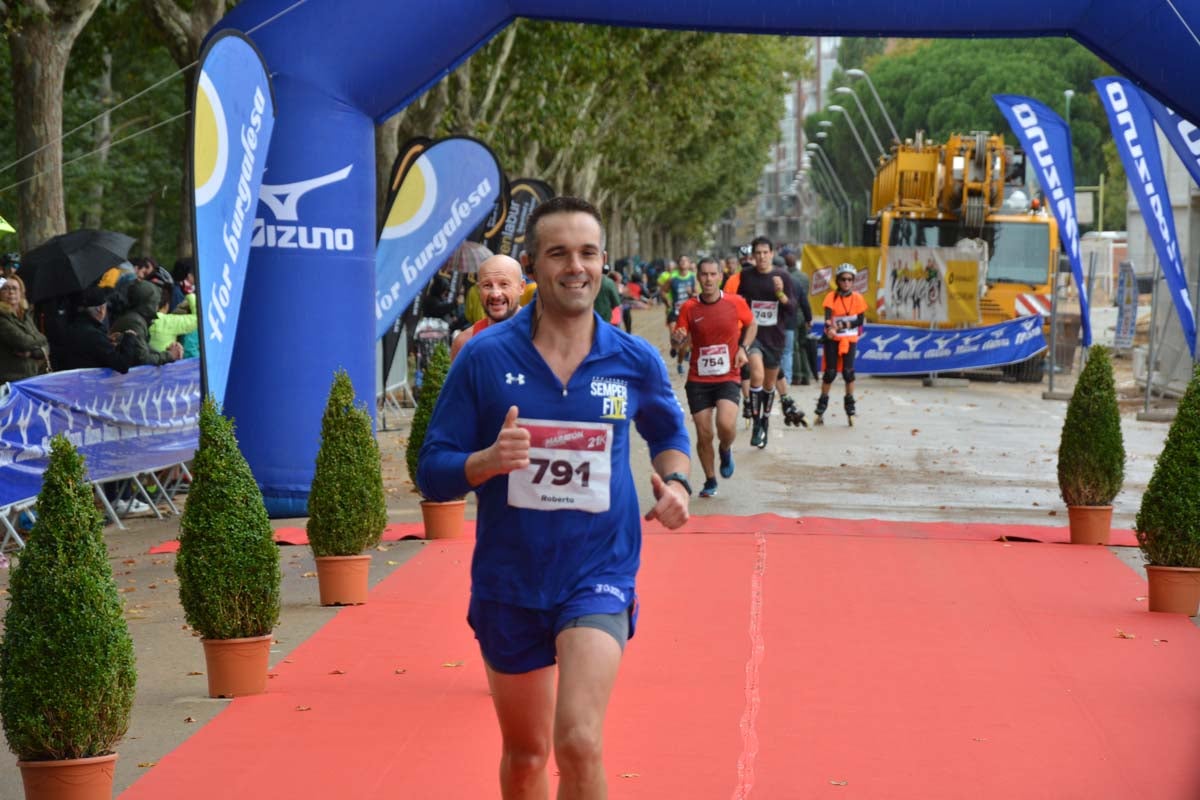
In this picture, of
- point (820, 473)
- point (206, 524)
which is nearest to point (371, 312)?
point (820, 473)

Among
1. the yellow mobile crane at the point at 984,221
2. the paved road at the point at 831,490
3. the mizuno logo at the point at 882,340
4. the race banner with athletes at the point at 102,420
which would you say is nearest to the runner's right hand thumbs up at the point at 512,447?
the paved road at the point at 831,490

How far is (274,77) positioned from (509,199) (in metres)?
10.8

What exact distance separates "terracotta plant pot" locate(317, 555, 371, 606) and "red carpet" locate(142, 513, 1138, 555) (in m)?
2.37

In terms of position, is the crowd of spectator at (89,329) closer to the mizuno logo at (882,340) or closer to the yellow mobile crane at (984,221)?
the mizuno logo at (882,340)

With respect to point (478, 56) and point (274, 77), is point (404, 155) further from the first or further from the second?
point (478, 56)

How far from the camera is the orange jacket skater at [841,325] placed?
2027cm

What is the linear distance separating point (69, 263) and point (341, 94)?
2337mm

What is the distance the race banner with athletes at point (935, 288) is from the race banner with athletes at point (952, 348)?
0.51m

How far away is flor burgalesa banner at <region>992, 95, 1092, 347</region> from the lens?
21.3m

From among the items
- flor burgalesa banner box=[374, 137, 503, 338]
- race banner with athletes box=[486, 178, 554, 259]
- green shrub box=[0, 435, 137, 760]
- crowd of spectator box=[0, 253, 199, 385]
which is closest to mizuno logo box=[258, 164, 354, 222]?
crowd of spectator box=[0, 253, 199, 385]

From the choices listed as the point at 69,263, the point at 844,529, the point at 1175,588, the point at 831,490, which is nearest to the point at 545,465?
the point at 1175,588

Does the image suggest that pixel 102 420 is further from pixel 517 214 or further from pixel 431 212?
pixel 517 214

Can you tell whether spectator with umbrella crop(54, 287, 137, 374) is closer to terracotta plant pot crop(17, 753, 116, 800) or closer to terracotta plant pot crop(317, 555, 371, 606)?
terracotta plant pot crop(317, 555, 371, 606)

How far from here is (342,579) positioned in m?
9.48
